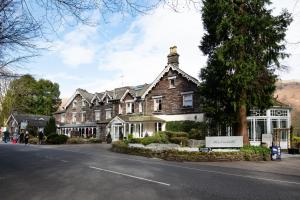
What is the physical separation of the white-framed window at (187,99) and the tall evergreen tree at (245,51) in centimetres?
1095

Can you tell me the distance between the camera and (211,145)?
24672mm

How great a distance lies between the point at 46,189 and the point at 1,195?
1.28m

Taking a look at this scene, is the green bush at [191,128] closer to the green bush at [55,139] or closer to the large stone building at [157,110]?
the large stone building at [157,110]

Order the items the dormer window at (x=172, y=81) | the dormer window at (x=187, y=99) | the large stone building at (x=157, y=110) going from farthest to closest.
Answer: the dormer window at (x=172, y=81) < the dormer window at (x=187, y=99) < the large stone building at (x=157, y=110)

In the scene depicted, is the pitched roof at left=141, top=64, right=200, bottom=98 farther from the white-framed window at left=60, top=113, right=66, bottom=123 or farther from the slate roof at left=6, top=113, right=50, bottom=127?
the slate roof at left=6, top=113, right=50, bottom=127

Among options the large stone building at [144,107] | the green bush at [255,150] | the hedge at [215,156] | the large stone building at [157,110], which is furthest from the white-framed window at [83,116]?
the green bush at [255,150]

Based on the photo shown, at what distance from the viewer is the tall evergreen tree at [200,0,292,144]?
25.0 metres

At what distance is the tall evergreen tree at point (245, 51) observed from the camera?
2502cm

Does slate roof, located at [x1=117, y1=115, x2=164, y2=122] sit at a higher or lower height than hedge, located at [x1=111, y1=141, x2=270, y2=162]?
higher

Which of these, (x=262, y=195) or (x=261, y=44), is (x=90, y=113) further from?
(x=262, y=195)

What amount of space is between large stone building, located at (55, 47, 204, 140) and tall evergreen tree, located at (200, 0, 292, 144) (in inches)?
430

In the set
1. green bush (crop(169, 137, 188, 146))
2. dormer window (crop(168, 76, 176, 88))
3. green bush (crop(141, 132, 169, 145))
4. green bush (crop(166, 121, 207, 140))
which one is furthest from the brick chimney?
green bush (crop(169, 137, 188, 146))

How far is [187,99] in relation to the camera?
128ft

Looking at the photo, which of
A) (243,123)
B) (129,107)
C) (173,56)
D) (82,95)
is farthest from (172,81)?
(82,95)
